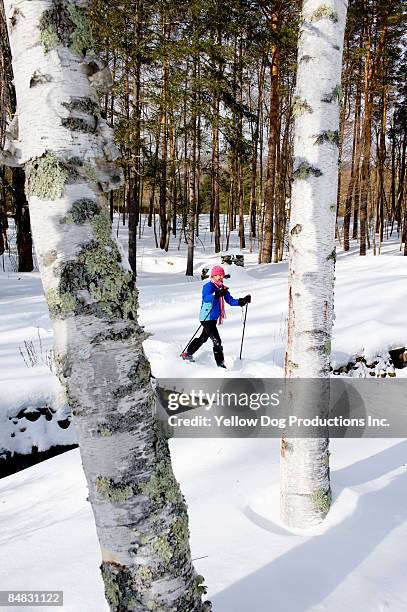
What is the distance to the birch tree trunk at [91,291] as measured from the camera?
3.92 ft

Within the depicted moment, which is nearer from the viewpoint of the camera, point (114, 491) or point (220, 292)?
point (114, 491)

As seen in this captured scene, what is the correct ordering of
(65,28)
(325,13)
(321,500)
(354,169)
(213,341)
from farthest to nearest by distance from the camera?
(354,169), (213,341), (321,500), (325,13), (65,28)

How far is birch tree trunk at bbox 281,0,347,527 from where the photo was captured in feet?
7.97

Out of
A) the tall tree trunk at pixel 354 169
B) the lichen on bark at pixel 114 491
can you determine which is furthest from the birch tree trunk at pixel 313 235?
the tall tree trunk at pixel 354 169

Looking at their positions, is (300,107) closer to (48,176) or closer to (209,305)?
(48,176)

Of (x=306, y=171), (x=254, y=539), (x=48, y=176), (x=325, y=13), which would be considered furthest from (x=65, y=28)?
(x=254, y=539)

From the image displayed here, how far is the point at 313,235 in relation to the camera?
2.53m

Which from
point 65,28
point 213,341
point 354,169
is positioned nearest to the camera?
point 65,28

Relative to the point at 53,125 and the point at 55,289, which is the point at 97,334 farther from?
the point at 53,125

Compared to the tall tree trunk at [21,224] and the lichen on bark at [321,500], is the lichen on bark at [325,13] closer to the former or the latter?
the lichen on bark at [321,500]

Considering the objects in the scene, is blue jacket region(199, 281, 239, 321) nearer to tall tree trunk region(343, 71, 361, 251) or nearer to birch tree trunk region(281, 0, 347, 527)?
birch tree trunk region(281, 0, 347, 527)

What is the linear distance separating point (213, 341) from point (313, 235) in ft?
13.0

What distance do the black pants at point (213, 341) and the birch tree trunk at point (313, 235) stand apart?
363cm

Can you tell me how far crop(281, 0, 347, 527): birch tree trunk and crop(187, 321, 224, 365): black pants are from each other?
363cm
